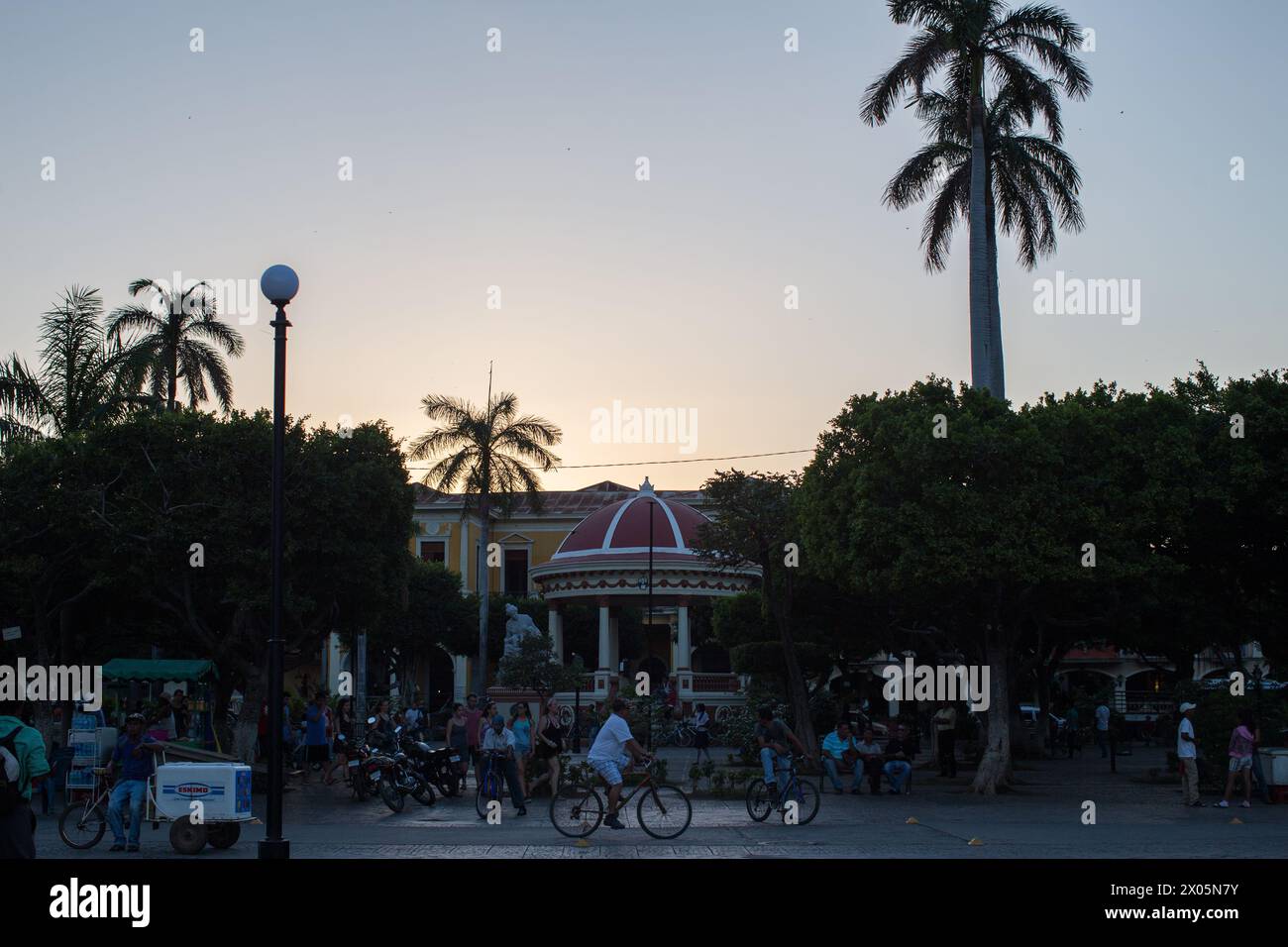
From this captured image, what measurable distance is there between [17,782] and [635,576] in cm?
4115

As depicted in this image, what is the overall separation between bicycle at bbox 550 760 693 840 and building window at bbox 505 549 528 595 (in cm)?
6000

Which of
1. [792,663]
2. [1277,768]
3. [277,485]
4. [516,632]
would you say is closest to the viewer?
[277,485]

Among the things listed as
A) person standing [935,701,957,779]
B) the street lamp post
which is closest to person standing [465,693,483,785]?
person standing [935,701,957,779]

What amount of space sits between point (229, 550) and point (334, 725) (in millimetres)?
6153

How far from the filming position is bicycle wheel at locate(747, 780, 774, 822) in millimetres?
18047

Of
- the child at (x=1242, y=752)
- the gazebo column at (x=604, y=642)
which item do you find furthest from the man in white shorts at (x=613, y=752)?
the gazebo column at (x=604, y=642)

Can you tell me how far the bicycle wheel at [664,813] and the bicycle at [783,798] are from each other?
218 cm

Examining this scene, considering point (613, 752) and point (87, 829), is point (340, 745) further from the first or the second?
point (613, 752)

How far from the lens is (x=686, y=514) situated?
5484cm

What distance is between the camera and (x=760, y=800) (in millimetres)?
18078

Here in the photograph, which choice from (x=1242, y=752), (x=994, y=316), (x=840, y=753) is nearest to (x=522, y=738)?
(x=840, y=753)

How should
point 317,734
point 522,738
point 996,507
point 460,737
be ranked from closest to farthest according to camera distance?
point 522,738, point 996,507, point 460,737, point 317,734

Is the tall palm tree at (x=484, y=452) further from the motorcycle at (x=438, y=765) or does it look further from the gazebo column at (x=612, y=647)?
the motorcycle at (x=438, y=765)
